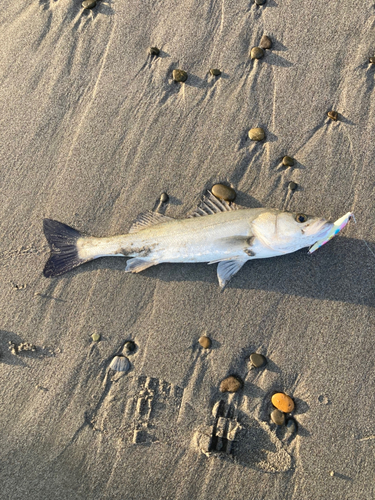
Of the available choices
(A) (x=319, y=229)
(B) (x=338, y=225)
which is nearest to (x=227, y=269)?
(A) (x=319, y=229)

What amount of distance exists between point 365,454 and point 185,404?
250 cm

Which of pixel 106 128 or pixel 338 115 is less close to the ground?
pixel 106 128

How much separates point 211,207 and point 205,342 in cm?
190

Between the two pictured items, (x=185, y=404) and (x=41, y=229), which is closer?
(x=185, y=404)

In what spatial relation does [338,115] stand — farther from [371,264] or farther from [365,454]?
[365,454]

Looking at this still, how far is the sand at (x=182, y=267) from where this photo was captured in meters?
4.15

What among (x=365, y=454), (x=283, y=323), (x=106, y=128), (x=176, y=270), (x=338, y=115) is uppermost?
(x=106, y=128)

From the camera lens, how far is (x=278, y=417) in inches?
163

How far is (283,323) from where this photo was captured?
435 cm

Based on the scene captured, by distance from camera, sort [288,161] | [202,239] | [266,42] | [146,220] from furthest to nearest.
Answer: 1. [266,42]
2. [288,161]
3. [146,220]
4. [202,239]

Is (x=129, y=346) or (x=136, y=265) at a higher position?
(x=136, y=265)

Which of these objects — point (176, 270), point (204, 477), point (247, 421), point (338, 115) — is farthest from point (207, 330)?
point (338, 115)

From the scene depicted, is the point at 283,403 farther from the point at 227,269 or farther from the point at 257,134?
the point at 257,134

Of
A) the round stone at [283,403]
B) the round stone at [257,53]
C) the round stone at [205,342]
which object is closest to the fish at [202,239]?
the round stone at [205,342]
